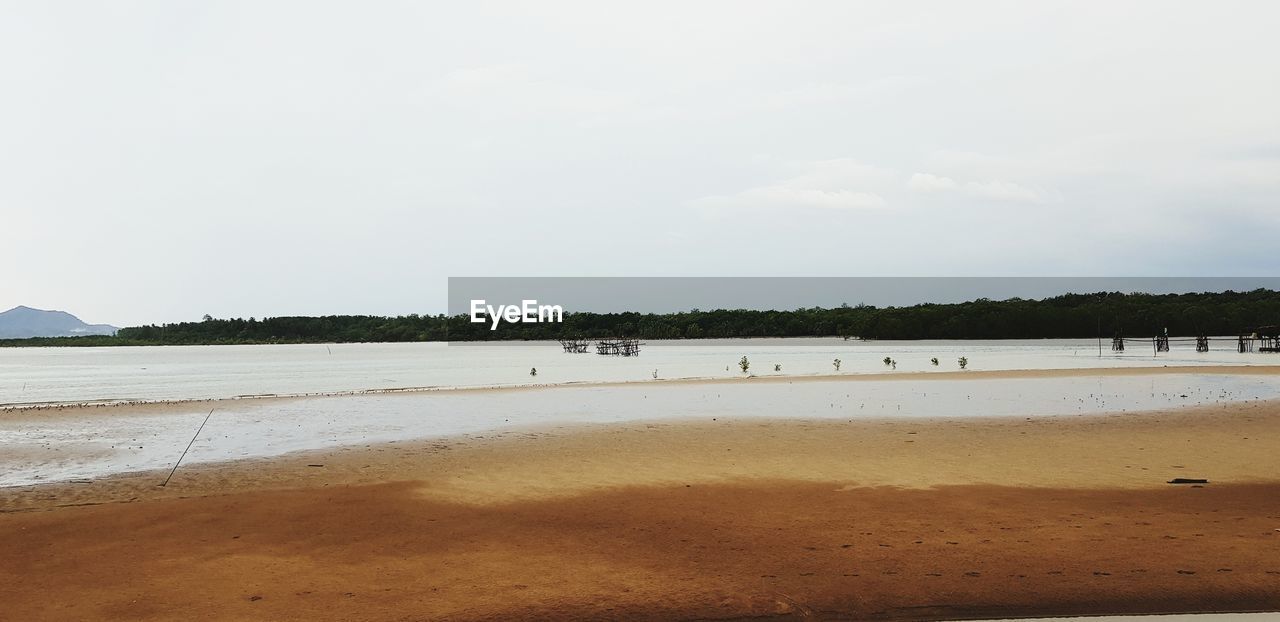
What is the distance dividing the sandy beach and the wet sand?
3 centimetres

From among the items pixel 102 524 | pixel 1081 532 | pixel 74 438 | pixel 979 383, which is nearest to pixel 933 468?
pixel 1081 532

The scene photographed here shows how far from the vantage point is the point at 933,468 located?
1351cm

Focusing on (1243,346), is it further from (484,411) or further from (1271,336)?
(484,411)

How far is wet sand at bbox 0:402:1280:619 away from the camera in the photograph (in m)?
7.01

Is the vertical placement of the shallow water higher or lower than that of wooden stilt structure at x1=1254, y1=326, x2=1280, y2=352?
lower

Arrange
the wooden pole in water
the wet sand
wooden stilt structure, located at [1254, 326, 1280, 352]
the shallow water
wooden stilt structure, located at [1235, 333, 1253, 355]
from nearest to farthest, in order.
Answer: the wet sand
the wooden pole in water
the shallow water
wooden stilt structure, located at [1235, 333, 1253, 355]
wooden stilt structure, located at [1254, 326, 1280, 352]

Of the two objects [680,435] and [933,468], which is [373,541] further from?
[680,435]

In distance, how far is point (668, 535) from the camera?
932 cm

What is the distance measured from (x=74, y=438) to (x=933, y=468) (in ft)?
63.4

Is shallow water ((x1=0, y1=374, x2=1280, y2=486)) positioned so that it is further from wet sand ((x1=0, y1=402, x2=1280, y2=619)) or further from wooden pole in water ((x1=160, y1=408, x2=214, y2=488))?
wet sand ((x1=0, y1=402, x2=1280, y2=619))

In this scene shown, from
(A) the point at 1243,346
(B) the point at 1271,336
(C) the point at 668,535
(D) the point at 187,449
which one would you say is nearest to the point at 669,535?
(C) the point at 668,535

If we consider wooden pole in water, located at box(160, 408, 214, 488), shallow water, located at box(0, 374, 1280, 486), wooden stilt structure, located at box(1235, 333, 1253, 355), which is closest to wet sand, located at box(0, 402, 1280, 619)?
wooden pole in water, located at box(160, 408, 214, 488)

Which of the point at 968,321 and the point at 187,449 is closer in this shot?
the point at 187,449

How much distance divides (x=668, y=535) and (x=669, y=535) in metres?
0.01
